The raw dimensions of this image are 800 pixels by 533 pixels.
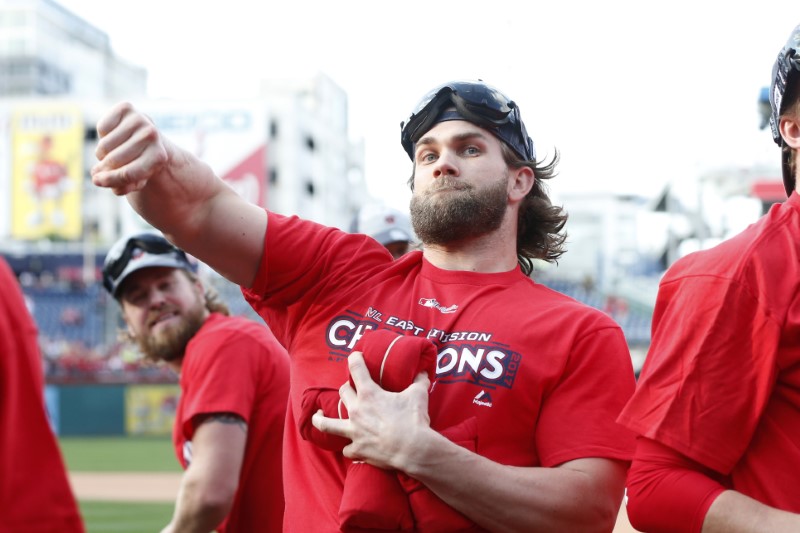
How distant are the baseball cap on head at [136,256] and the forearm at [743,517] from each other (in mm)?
2843

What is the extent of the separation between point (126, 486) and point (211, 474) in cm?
1205

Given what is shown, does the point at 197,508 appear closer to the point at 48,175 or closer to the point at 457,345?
the point at 457,345

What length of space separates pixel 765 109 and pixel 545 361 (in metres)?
2.99

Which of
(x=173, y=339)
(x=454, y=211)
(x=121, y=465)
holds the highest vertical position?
(x=454, y=211)

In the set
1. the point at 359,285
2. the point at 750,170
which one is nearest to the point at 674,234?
the point at 750,170

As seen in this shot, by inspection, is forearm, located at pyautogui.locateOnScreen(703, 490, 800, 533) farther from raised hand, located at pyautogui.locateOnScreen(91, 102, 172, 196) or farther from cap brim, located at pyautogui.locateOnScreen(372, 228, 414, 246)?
cap brim, located at pyautogui.locateOnScreen(372, 228, 414, 246)

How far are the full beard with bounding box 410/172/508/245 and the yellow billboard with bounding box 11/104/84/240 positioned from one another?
1745 inches

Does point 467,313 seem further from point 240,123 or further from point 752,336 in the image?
point 240,123

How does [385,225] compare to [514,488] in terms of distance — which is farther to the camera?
[385,225]

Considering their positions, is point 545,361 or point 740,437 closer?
point 740,437

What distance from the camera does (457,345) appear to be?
2.61 metres

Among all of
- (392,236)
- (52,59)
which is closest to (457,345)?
(392,236)

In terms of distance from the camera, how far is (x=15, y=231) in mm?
45469

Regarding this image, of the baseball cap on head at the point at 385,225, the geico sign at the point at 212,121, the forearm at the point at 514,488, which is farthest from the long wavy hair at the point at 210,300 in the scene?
the geico sign at the point at 212,121
